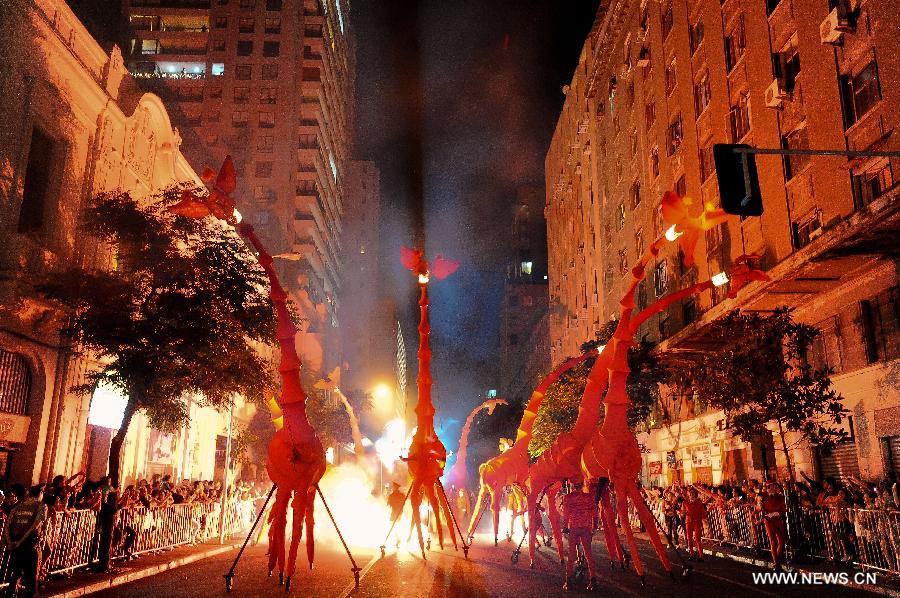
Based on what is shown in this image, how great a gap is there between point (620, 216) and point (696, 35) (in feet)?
39.4

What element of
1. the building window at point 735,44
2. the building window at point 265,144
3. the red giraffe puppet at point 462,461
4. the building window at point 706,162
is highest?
the building window at point 265,144

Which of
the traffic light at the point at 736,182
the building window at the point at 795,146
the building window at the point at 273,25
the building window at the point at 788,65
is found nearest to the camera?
the traffic light at the point at 736,182

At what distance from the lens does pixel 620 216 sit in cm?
3903

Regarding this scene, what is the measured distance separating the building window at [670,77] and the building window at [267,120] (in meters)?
39.0

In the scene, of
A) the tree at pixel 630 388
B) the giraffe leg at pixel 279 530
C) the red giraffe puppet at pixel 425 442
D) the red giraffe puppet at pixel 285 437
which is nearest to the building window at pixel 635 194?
the tree at pixel 630 388

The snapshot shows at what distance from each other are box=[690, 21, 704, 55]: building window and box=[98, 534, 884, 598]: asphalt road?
2010 cm

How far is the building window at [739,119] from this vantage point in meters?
23.9

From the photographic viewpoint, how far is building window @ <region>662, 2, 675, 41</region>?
104 ft

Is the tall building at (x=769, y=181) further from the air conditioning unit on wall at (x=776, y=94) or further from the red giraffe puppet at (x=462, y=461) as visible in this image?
the red giraffe puppet at (x=462, y=461)

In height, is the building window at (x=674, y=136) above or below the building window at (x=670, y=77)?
below

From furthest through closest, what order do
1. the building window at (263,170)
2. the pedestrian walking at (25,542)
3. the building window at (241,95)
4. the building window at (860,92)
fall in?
1. the building window at (241,95)
2. the building window at (263,170)
3. the building window at (860,92)
4. the pedestrian walking at (25,542)
